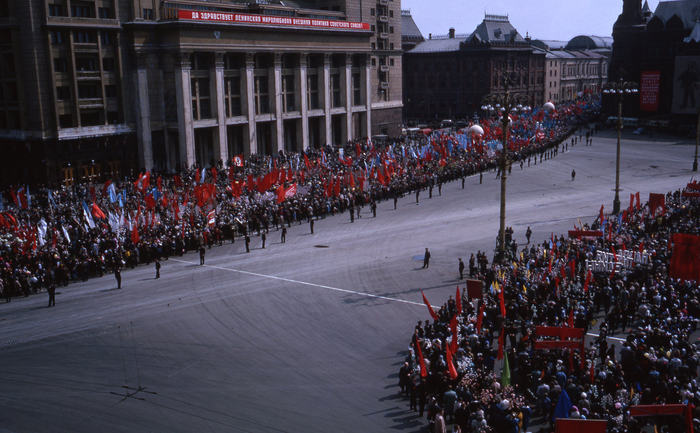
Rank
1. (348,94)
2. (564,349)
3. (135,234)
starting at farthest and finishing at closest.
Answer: (348,94), (135,234), (564,349)

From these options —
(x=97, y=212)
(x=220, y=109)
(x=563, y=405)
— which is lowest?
(x=563, y=405)

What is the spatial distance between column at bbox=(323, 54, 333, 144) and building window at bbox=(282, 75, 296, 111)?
182 inches

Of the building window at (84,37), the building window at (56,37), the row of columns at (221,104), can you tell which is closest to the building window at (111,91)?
the row of columns at (221,104)

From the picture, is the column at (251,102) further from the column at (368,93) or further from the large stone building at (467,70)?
the large stone building at (467,70)

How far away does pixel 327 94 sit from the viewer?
7938cm

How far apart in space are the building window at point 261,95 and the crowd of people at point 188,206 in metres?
7.85

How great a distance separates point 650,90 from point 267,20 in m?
65.3

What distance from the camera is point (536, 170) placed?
2549 inches

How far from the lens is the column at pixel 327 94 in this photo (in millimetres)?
78375

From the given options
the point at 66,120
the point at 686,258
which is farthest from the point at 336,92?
the point at 686,258

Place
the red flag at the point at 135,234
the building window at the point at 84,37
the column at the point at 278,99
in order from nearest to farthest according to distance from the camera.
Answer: the red flag at the point at 135,234, the building window at the point at 84,37, the column at the point at 278,99

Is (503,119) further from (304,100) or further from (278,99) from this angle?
(304,100)

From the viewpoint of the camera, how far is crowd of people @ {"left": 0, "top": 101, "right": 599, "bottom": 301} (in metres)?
33.2

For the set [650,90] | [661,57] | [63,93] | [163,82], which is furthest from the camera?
[650,90]
